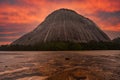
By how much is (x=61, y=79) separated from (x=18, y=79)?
21.3 feet

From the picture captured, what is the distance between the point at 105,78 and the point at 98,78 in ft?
3.24

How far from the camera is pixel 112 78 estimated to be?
98.3 feet

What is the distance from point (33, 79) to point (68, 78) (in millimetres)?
4940

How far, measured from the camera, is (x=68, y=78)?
93.2ft

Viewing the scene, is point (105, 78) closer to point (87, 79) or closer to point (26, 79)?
point (87, 79)

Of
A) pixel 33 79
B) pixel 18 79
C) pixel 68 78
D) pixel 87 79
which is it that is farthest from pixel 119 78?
pixel 18 79

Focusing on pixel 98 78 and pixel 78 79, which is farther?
pixel 98 78

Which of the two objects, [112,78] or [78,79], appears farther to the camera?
[112,78]

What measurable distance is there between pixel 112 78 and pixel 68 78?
6446mm

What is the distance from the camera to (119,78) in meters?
29.9

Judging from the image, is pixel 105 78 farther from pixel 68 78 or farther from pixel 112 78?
pixel 68 78

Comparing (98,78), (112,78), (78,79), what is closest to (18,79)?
(78,79)

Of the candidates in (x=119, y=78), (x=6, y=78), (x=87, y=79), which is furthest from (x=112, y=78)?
(x=6, y=78)

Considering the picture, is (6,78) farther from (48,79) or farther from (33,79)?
(48,79)
